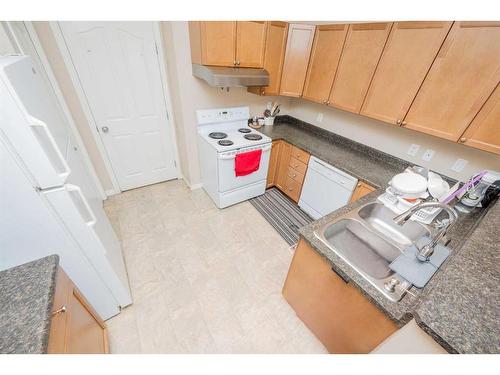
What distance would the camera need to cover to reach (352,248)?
1.29 meters

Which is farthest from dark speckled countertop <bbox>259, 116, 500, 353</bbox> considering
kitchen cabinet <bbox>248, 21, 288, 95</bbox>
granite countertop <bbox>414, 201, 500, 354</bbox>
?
kitchen cabinet <bbox>248, 21, 288, 95</bbox>

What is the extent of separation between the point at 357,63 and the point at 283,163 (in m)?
1.28

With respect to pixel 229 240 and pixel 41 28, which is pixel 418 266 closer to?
pixel 229 240

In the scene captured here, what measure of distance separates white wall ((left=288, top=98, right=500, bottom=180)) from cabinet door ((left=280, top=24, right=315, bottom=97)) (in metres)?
0.47

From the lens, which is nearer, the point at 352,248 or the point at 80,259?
the point at 80,259

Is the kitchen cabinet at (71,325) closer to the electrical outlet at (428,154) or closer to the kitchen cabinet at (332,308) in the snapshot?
the kitchen cabinet at (332,308)

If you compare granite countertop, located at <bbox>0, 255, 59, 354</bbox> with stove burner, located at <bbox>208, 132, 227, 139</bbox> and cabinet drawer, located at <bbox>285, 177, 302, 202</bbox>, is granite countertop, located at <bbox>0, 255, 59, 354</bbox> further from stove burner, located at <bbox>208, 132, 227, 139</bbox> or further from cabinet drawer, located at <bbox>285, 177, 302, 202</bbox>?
cabinet drawer, located at <bbox>285, 177, 302, 202</bbox>

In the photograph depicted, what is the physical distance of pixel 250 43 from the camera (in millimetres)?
1989

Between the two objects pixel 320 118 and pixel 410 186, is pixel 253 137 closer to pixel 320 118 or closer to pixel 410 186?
pixel 320 118

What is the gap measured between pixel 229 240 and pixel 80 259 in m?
1.27

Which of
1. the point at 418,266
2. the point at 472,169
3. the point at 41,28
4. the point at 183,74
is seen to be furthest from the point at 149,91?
the point at 472,169

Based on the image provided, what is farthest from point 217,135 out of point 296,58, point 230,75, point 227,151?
point 296,58

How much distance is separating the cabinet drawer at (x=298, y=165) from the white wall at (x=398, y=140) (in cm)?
61

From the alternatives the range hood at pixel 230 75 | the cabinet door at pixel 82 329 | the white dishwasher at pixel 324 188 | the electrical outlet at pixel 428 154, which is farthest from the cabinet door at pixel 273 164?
the cabinet door at pixel 82 329
